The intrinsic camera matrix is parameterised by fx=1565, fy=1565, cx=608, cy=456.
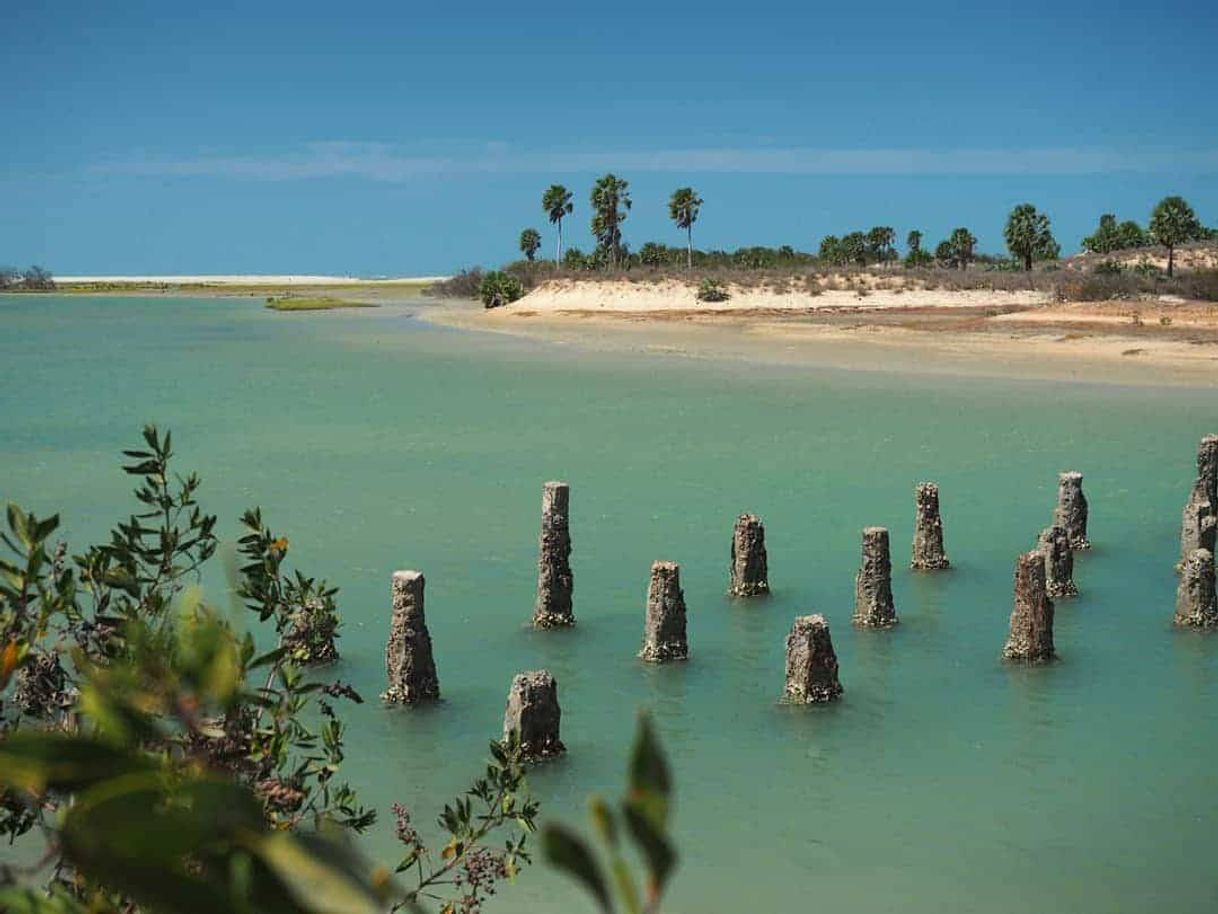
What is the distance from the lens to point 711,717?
1343cm

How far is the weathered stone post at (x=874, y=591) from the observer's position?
1603 cm

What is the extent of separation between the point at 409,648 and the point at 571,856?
12486 mm

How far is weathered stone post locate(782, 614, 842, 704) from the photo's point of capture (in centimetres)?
1338

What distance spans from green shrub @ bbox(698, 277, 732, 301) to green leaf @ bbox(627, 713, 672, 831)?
250ft

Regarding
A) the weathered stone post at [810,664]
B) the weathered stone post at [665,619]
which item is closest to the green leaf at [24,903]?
the weathered stone post at [810,664]

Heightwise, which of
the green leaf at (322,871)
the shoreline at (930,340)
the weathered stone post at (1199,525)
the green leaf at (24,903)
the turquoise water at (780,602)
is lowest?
the turquoise water at (780,602)

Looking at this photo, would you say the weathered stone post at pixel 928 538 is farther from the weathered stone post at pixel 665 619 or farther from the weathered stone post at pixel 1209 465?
the weathered stone post at pixel 665 619

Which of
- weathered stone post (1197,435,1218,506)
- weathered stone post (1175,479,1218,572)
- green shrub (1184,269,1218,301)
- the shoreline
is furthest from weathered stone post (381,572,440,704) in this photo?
green shrub (1184,269,1218,301)

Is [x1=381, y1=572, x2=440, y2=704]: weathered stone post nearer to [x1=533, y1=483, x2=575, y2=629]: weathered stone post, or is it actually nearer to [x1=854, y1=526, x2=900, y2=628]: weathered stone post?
[x1=533, y1=483, x2=575, y2=629]: weathered stone post

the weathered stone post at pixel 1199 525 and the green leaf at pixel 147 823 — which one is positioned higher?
the green leaf at pixel 147 823

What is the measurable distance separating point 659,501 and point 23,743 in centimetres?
2201

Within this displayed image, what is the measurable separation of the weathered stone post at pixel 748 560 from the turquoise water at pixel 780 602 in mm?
292

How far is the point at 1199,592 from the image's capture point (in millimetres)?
16203

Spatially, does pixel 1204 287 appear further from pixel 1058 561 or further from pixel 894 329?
pixel 1058 561
